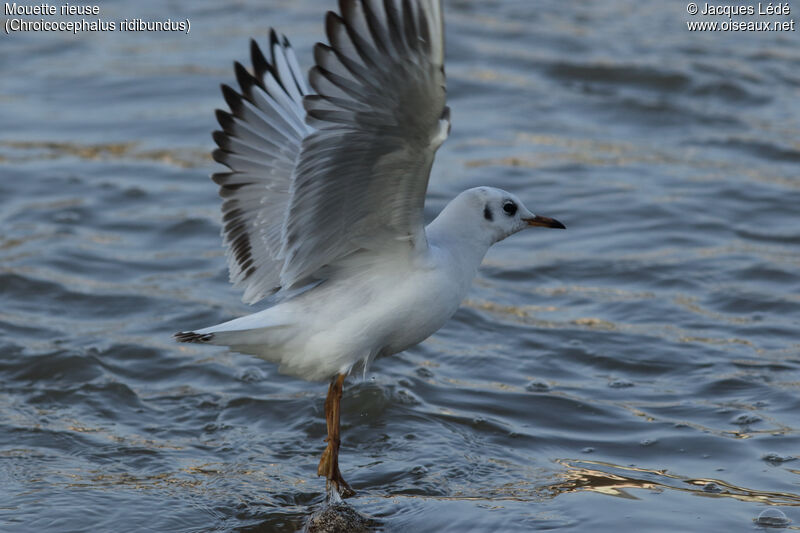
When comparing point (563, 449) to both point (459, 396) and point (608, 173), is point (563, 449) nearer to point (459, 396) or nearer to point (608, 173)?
point (459, 396)

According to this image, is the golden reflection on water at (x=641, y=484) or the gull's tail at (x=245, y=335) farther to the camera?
the golden reflection on water at (x=641, y=484)

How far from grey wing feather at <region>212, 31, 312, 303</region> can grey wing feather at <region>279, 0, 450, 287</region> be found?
60cm

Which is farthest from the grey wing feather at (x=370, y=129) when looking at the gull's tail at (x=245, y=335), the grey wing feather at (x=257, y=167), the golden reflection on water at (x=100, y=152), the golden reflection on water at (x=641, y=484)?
the golden reflection on water at (x=100, y=152)

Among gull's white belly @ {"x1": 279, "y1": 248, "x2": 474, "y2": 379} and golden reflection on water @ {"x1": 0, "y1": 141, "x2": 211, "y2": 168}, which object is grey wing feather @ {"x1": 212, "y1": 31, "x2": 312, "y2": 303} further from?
golden reflection on water @ {"x1": 0, "y1": 141, "x2": 211, "y2": 168}

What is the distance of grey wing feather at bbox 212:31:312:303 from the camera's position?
5.23 m

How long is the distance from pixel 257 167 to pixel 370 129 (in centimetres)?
128

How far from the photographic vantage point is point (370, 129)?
13.4ft

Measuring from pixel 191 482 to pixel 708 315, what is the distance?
3417mm

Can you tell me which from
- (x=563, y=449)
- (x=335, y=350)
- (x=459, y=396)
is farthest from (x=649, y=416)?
(x=335, y=350)

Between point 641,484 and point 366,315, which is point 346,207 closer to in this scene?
point 366,315

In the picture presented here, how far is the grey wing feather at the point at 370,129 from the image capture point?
12.7ft

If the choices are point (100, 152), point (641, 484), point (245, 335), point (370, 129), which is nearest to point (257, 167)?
point (245, 335)

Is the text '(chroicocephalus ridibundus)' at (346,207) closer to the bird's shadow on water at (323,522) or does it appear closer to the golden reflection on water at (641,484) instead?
the bird's shadow on water at (323,522)

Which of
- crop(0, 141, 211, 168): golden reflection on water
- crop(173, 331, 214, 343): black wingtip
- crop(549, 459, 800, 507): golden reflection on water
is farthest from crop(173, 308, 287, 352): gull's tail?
crop(0, 141, 211, 168): golden reflection on water
